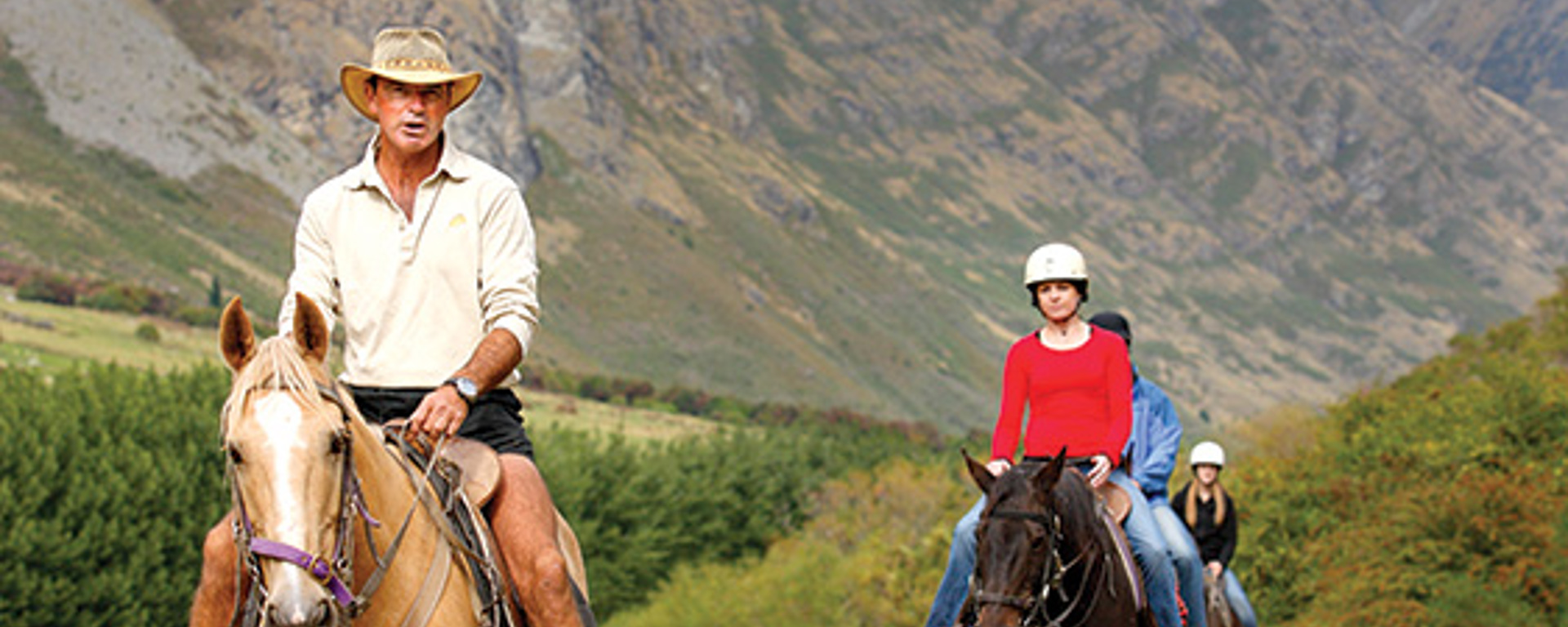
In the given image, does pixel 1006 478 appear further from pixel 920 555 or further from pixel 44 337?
pixel 44 337

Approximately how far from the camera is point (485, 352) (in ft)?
24.1

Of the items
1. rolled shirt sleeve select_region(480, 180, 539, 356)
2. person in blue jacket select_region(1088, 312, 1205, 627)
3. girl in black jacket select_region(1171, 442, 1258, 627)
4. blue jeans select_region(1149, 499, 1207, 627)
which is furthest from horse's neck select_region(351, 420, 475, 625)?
girl in black jacket select_region(1171, 442, 1258, 627)

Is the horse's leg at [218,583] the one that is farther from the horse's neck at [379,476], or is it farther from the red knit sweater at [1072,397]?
the red knit sweater at [1072,397]

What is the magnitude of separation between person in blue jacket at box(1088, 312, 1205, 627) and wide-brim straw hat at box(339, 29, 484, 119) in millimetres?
5726

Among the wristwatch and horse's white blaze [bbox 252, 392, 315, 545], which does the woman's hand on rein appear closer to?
the wristwatch

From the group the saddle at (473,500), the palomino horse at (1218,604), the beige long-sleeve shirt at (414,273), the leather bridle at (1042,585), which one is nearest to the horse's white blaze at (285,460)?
the saddle at (473,500)

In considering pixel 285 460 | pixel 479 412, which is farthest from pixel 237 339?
pixel 479 412

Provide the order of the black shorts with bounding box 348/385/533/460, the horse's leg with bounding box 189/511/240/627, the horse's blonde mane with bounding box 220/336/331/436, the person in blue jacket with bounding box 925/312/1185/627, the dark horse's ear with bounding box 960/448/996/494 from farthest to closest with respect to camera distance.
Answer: the person in blue jacket with bounding box 925/312/1185/627, the dark horse's ear with bounding box 960/448/996/494, the black shorts with bounding box 348/385/533/460, the horse's leg with bounding box 189/511/240/627, the horse's blonde mane with bounding box 220/336/331/436

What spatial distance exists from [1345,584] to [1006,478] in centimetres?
2989

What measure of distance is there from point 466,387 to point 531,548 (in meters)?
0.95

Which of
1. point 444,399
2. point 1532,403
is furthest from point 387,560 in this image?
point 1532,403

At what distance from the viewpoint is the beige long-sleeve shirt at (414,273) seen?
7.58 metres

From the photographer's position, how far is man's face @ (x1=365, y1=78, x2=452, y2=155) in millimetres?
7770

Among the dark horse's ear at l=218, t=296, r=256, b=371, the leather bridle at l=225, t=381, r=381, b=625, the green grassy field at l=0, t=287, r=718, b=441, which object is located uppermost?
the dark horse's ear at l=218, t=296, r=256, b=371
